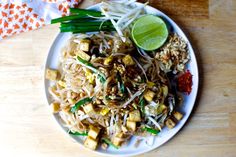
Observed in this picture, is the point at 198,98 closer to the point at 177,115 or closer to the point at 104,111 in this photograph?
the point at 177,115

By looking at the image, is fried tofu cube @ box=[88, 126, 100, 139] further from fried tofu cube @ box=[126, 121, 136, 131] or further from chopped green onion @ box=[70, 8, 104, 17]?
chopped green onion @ box=[70, 8, 104, 17]

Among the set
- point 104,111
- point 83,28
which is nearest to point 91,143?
point 104,111

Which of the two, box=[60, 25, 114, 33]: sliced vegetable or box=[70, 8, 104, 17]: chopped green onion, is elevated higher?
box=[70, 8, 104, 17]: chopped green onion

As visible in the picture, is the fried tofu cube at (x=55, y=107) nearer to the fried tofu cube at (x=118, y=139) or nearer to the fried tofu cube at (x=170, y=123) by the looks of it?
the fried tofu cube at (x=118, y=139)

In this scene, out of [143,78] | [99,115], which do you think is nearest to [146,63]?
[143,78]

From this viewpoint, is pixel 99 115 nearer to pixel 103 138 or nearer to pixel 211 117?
pixel 103 138

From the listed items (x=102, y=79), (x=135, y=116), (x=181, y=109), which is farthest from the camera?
(x=181, y=109)

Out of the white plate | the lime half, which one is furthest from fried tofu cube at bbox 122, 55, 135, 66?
the white plate
